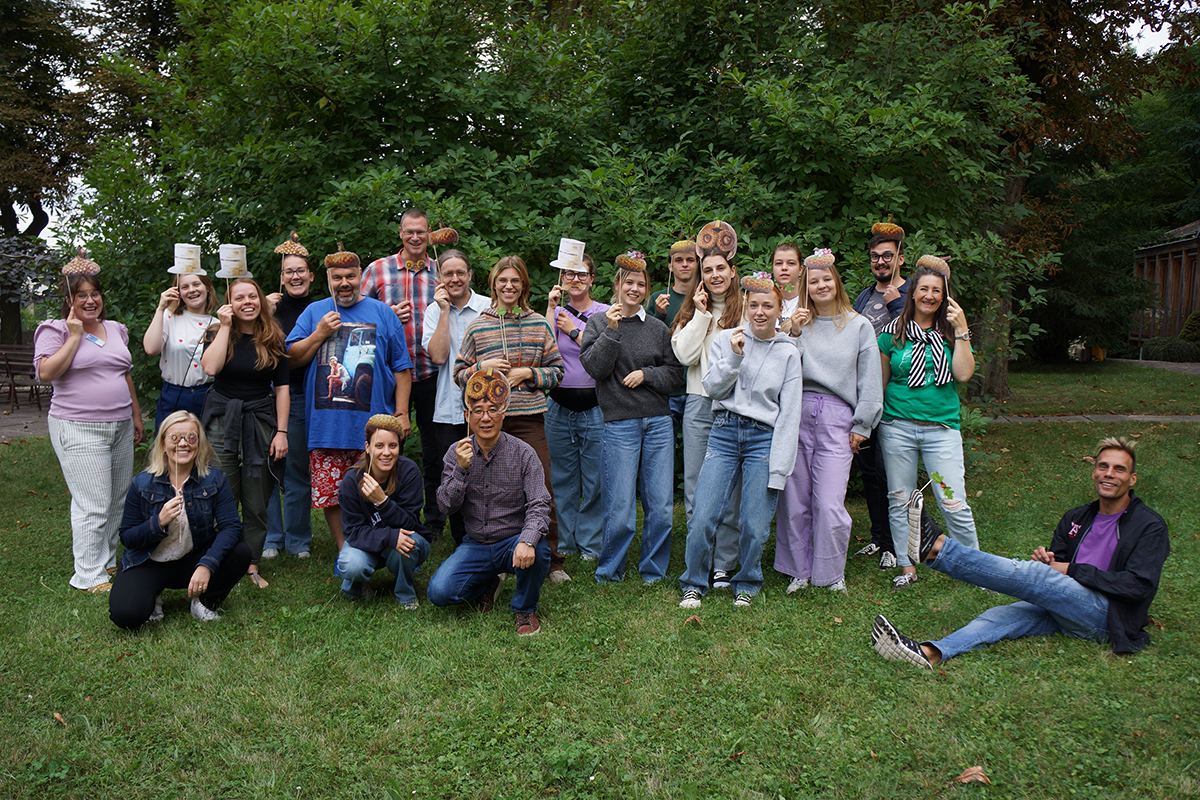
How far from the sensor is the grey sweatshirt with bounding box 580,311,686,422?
17.0 ft

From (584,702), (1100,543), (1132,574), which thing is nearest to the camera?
(584,702)

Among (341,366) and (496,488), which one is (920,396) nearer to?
(496,488)

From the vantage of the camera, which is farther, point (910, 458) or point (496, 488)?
point (910, 458)

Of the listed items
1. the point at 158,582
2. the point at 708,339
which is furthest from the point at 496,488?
the point at 158,582

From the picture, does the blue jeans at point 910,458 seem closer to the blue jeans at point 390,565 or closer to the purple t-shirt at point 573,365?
the purple t-shirt at point 573,365

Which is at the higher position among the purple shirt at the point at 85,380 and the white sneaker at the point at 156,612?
the purple shirt at the point at 85,380

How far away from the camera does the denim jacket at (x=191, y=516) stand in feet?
14.9

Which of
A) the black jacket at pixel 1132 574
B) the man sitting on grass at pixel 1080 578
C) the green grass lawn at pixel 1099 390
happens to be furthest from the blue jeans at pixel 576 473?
the green grass lawn at pixel 1099 390

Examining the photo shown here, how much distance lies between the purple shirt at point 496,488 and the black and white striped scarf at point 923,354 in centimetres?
226

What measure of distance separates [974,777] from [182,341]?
484 centimetres

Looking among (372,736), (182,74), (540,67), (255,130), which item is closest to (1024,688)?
(372,736)

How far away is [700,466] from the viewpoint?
5.39m

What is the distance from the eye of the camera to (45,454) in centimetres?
1049

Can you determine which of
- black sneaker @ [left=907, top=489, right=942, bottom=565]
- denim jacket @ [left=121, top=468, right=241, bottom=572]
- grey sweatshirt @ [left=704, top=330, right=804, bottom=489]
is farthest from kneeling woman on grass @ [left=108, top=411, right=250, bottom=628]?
black sneaker @ [left=907, top=489, right=942, bottom=565]
